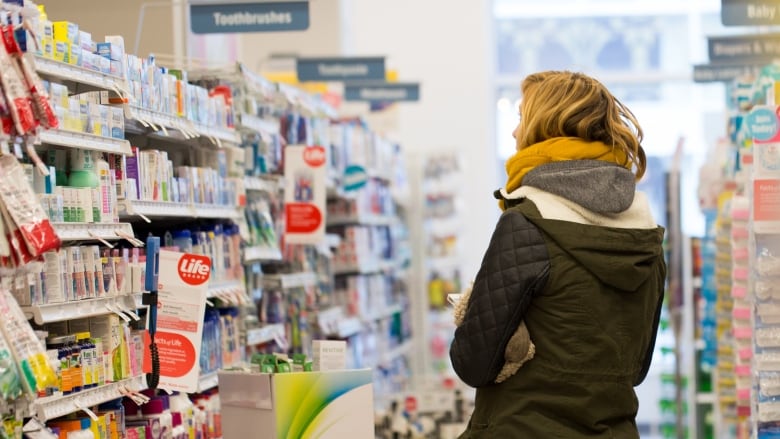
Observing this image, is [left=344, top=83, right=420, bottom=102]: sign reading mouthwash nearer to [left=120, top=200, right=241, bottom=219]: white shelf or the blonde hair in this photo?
[left=120, top=200, right=241, bottom=219]: white shelf

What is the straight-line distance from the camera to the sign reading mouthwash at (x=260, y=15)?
21.8 feet

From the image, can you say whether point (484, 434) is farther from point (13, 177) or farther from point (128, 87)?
point (128, 87)

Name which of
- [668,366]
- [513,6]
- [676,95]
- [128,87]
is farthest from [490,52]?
[128,87]

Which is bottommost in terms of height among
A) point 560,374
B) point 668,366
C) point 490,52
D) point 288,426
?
point 668,366

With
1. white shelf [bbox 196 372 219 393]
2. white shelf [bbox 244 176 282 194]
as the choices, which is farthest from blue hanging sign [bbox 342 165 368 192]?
white shelf [bbox 196 372 219 393]

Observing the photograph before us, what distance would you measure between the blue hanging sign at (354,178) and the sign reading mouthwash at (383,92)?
2.50m

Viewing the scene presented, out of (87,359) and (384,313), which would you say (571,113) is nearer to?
(87,359)

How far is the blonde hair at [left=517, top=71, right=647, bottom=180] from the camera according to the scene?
3.52m

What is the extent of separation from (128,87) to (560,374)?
2.13 meters

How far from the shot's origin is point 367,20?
15.4 m

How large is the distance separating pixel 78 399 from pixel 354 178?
485 centimetres

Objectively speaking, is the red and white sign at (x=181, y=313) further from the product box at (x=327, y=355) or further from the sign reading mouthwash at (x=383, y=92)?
the sign reading mouthwash at (x=383, y=92)

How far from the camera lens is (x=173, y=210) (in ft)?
16.7

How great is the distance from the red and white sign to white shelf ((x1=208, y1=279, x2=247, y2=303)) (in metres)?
1.13
